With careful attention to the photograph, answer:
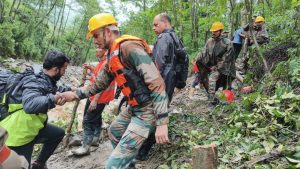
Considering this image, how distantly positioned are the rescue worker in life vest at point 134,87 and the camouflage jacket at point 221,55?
4.83m

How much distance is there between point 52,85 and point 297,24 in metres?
6.84

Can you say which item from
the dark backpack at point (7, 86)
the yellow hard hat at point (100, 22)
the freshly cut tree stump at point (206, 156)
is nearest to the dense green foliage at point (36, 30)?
the dark backpack at point (7, 86)

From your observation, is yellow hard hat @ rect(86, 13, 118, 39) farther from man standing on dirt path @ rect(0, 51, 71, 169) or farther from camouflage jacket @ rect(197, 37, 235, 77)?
camouflage jacket @ rect(197, 37, 235, 77)

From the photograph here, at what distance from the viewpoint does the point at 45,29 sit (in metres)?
39.9

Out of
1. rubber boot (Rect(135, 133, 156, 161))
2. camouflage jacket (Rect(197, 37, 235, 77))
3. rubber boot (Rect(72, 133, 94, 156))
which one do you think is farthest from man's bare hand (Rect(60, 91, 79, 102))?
camouflage jacket (Rect(197, 37, 235, 77))

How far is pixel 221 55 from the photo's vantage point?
858 centimetres

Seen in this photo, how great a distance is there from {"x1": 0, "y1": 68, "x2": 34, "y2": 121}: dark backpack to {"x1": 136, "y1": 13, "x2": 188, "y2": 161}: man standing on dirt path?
1.92 m

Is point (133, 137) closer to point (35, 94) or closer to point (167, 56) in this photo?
point (35, 94)

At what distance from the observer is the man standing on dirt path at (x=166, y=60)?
5.46 meters

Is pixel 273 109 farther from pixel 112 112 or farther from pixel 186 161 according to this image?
pixel 112 112

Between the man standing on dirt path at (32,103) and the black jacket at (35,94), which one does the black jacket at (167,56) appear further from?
the black jacket at (35,94)

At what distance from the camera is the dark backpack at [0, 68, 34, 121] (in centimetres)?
457

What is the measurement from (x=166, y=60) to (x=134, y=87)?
1.73m

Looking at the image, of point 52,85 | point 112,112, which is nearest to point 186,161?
point 52,85
